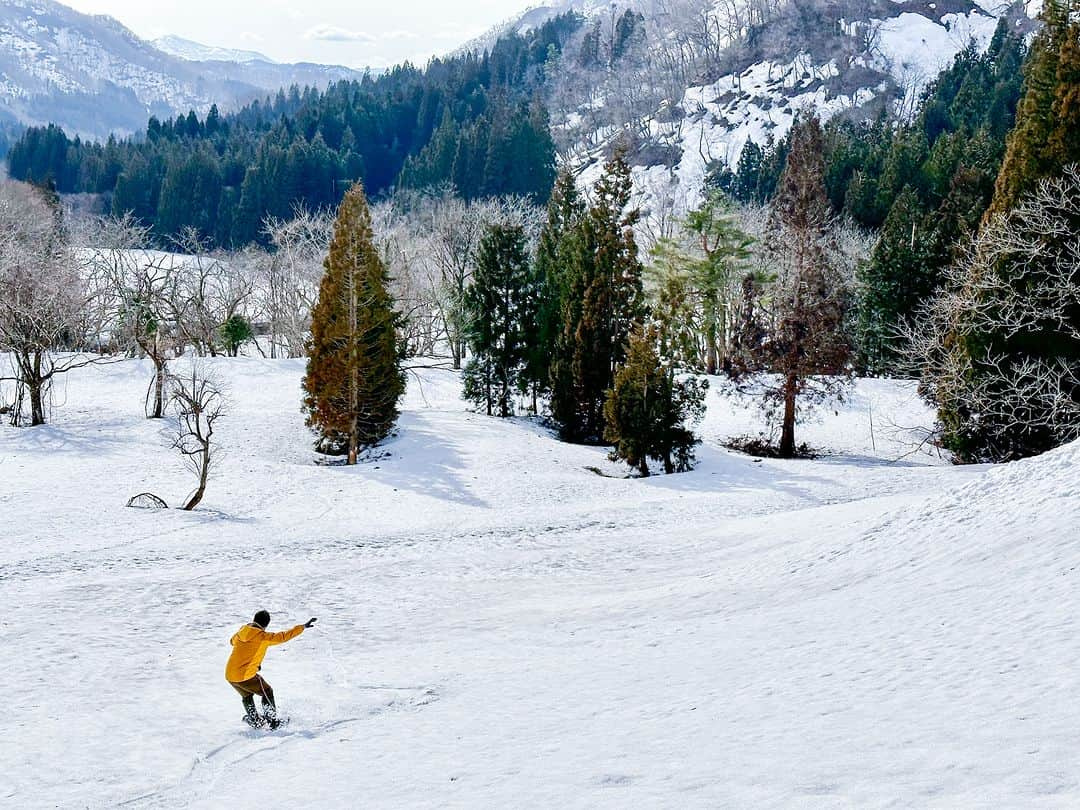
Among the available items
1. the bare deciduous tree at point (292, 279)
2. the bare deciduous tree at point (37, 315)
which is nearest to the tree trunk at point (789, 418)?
the bare deciduous tree at point (37, 315)

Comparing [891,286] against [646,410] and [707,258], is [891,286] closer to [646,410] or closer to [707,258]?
[707,258]

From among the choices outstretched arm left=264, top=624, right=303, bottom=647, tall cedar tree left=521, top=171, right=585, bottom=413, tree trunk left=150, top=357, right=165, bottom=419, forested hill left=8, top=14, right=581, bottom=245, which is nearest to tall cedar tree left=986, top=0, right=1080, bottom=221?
tall cedar tree left=521, top=171, right=585, bottom=413

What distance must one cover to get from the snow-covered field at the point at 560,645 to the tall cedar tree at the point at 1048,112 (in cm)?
846

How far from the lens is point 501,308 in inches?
1421

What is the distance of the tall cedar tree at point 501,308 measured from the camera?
119ft

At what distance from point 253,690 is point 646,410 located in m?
18.9

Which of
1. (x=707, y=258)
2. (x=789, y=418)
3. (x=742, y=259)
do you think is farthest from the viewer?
(x=742, y=259)

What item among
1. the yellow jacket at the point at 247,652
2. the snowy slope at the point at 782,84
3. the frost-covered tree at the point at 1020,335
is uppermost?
the snowy slope at the point at 782,84

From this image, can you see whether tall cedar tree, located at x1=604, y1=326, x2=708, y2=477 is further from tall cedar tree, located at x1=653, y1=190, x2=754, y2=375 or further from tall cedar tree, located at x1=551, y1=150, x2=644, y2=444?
tall cedar tree, located at x1=653, y1=190, x2=754, y2=375

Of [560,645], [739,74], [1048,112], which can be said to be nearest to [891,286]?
[1048,112]

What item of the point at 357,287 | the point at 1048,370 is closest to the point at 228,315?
the point at 357,287

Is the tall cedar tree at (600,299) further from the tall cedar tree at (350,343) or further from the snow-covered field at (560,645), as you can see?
the snow-covered field at (560,645)

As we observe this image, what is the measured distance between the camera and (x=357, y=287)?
3023 centimetres

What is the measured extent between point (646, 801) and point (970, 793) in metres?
2.26
